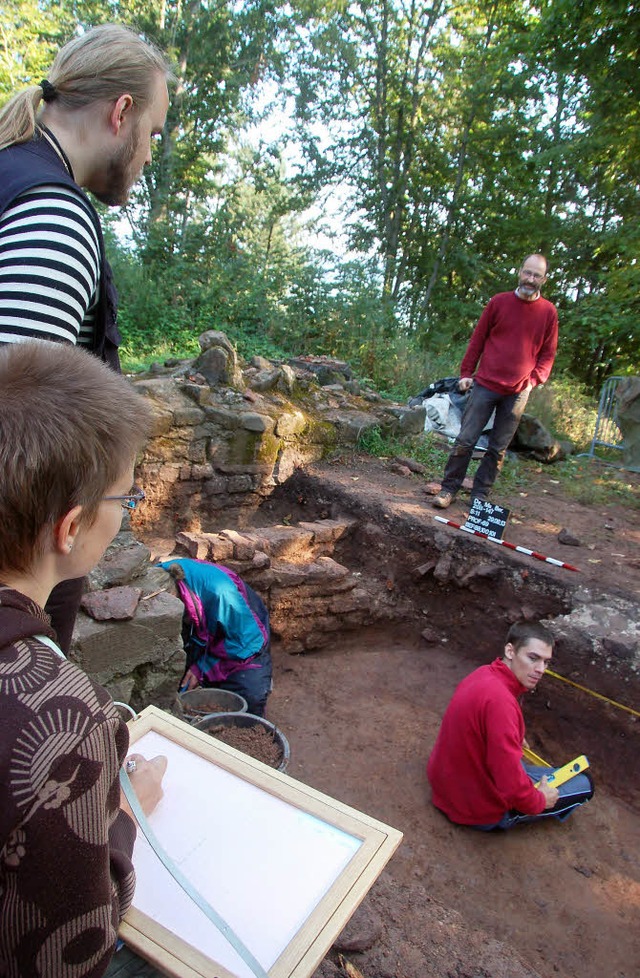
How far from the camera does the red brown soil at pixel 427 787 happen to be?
226 centimetres

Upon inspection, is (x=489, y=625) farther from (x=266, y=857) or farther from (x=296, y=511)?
(x=266, y=857)

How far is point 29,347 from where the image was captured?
0.91 meters

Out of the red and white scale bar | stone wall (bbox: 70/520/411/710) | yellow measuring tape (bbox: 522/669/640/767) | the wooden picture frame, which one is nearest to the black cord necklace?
the wooden picture frame

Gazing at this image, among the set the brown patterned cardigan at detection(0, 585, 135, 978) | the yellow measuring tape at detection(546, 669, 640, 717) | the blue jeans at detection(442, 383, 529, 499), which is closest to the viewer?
the brown patterned cardigan at detection(0, 585, 135, 978)

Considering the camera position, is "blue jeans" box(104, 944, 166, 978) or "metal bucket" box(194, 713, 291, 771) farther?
"metal bucket" box(194, 713, 291, 771)

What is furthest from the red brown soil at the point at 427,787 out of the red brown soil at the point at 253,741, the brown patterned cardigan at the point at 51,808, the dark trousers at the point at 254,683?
the brown patterned cardigan at the point at 51,808

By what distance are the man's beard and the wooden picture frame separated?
1393 millimetres

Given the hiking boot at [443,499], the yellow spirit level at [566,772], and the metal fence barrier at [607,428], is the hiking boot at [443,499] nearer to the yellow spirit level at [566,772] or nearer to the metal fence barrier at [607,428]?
the yellow spirit level at [566,772]

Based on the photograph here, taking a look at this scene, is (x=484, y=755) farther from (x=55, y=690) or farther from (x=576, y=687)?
(x=55, y=690)

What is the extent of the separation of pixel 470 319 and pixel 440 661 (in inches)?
467

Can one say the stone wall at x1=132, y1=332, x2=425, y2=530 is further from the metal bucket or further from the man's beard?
the man's beard

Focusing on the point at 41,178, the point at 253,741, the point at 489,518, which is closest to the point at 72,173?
the point at 41,178

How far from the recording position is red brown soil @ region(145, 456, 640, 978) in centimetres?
226

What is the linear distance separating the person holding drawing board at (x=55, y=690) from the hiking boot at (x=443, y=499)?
4.69 m
